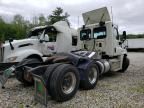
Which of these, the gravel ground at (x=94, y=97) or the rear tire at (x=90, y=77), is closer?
the gravel ground at (x=94, y=97)

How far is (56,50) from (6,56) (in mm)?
2624

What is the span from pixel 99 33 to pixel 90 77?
9.32ft

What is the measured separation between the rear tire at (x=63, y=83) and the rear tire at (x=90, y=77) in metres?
0.62

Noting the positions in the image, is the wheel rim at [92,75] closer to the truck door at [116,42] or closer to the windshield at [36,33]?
the truck door at [116,42]

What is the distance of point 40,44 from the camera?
9.42 metres

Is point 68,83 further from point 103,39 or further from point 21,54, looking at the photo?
point 103,39

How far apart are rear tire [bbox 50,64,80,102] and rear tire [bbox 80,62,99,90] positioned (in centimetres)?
62

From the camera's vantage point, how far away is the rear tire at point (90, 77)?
248 inches

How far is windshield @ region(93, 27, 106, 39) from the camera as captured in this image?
8805 mm

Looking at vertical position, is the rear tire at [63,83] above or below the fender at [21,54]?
below

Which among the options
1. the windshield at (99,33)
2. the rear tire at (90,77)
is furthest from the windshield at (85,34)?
the rear tire at (90,77)

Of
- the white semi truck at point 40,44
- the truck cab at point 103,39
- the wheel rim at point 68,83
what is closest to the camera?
the wheel rim at point 68,83

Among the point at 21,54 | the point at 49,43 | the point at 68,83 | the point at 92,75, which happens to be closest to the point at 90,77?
the point at 92,75

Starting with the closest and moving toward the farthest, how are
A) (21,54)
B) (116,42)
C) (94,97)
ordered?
(94,97) → (21,54) → (116,42)
